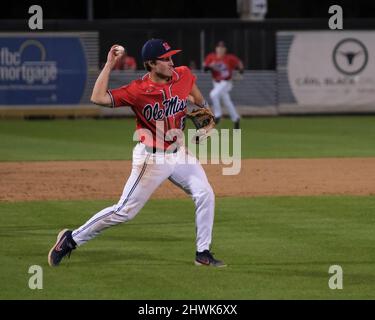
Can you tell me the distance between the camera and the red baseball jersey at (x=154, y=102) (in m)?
9.65

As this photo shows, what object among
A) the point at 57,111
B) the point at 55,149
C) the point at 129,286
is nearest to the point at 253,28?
the point at 57,111

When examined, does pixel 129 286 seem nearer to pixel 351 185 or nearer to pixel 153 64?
pixel 153 64

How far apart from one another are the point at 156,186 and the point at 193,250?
1232 millimetres

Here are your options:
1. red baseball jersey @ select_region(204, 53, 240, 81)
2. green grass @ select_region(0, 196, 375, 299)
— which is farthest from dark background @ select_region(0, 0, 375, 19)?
green grass @ select_region(0, 196, 375, 299)

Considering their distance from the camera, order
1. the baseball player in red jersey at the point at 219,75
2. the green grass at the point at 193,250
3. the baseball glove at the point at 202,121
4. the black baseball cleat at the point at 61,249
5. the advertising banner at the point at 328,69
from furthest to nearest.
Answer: the advertising banner at the point at 328,69, the baseball player in red jersey at the point at 219,75, the baseball glove at the point at 202,121, the black baseball cleat at the point at 61,249, the green grass at the point at 193,250

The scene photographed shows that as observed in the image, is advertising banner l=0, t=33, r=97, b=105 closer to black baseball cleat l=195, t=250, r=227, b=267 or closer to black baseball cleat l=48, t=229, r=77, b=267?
black baseball cleat l=48, t=229, r=77, b=267

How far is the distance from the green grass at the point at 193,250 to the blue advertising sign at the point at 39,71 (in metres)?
16.2

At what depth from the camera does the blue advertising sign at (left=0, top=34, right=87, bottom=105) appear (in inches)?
1187

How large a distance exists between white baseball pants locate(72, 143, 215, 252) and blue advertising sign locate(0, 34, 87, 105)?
2097 cm

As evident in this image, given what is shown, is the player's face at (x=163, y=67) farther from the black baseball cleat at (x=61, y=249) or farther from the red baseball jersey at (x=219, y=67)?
the red baseball jersey at (x=219, y=67)

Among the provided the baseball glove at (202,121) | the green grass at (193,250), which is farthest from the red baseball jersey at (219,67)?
the baseball glove at (202,121)

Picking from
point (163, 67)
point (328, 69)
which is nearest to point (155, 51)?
point (163, 67)

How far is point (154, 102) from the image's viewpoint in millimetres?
9672

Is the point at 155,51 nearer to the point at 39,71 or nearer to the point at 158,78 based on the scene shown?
the point at 158,78
